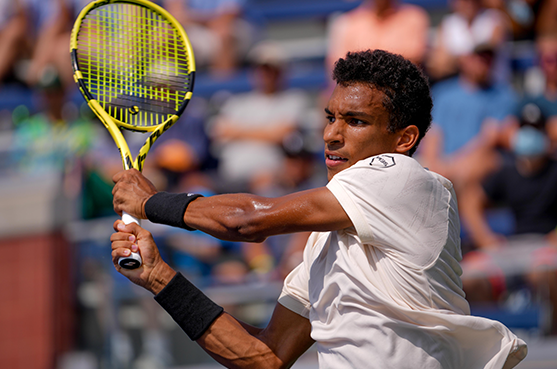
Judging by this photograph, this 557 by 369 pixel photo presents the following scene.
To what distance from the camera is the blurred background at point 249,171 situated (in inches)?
236

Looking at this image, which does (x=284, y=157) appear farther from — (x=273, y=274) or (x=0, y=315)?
(x=0, y=315)

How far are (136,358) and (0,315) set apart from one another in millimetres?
1846

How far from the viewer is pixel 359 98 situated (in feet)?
8.35

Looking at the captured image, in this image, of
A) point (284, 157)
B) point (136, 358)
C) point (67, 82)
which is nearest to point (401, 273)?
point (136, 358)

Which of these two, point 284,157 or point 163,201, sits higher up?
point 163,201

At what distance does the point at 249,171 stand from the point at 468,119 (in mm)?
2238

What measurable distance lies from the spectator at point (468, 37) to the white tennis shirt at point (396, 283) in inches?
192

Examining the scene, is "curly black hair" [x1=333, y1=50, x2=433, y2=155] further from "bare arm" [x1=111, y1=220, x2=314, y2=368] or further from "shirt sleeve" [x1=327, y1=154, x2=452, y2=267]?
"bare arm" [x1=111, y1=220, x2=314, y2=368]

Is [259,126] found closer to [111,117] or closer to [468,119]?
[468,119]

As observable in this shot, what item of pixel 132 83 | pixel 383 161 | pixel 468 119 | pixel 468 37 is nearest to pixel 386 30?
pixel 468 37

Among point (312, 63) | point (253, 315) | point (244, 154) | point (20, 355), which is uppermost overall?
point (312, 63)

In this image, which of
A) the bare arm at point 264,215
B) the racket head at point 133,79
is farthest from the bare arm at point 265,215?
the racket head at point 133,79

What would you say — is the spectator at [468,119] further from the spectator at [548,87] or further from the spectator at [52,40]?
the spectator at [52,40]

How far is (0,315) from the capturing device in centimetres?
709
